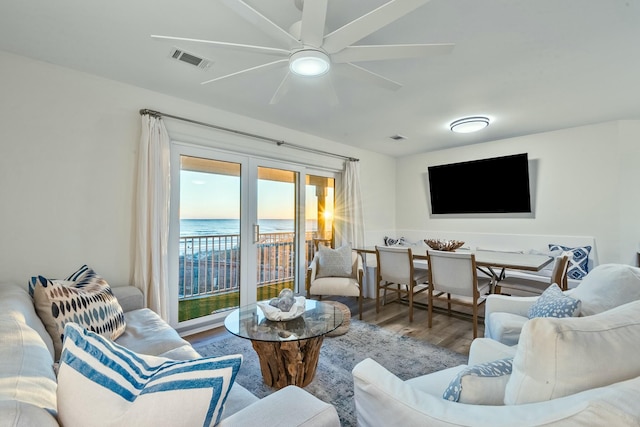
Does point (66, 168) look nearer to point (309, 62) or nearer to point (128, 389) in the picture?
point (309, 62)

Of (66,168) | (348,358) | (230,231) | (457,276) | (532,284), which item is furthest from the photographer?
(230,231)

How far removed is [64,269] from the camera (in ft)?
7.80

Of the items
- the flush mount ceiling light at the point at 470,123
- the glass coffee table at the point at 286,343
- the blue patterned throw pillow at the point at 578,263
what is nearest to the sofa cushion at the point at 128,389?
the glass coffee table at the point at 286,343

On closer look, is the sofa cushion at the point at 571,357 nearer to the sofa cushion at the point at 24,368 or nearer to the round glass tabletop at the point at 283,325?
the sofa cushion at the point at 24,368

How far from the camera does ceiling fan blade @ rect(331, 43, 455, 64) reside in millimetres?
1590

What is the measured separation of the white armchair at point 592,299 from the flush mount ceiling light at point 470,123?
2.22 meters

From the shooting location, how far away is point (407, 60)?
86.4 inches

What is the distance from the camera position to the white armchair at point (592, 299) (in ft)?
5.00

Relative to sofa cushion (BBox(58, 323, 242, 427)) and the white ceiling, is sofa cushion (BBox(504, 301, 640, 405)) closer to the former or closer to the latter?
sofa cushion (BBox(58, 323, 242, 427))

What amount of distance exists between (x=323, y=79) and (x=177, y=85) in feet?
4.59

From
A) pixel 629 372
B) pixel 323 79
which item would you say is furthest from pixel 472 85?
pixel 629 372

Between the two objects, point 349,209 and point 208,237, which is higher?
point 349,209

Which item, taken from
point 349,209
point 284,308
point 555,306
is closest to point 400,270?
point 349,209

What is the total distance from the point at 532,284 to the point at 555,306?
1.82 metres
